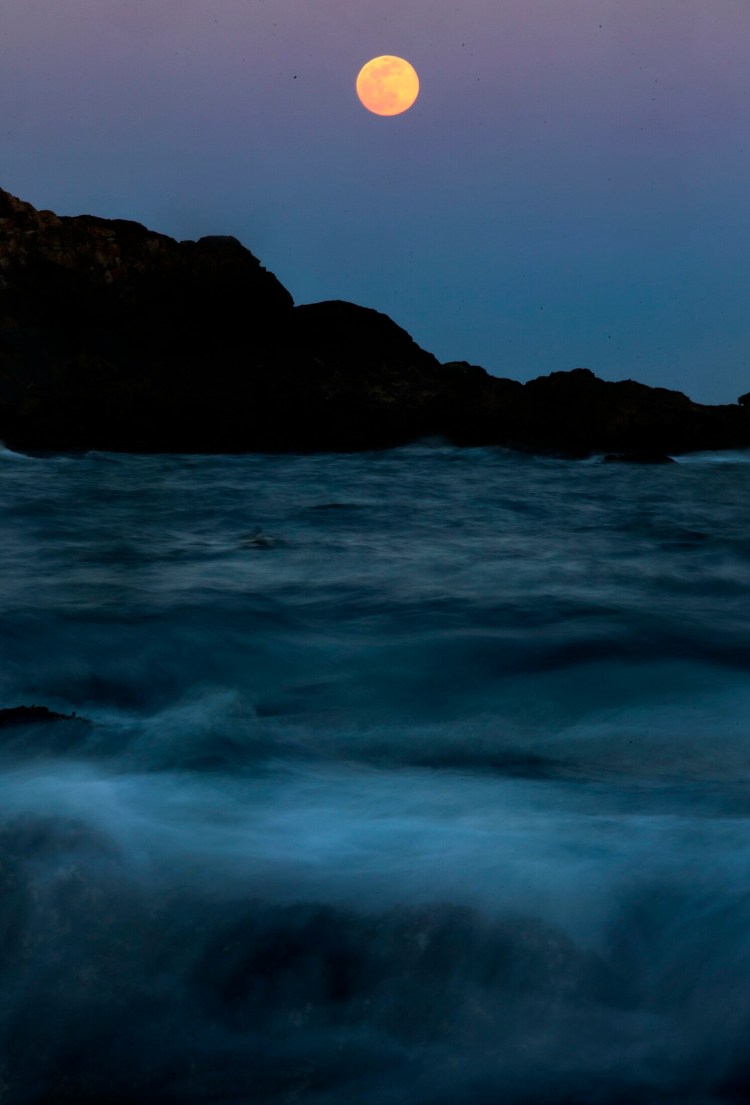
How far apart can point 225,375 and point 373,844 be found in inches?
1070

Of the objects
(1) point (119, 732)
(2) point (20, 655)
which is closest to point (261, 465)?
(2) point (20, 655)

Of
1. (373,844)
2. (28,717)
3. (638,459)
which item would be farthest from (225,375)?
(373,844)

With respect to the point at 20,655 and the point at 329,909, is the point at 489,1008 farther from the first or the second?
the point at 20,655

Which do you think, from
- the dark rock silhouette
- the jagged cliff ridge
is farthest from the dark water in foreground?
the jagged cliff ridge

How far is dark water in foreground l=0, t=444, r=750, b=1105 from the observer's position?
6.20 ft

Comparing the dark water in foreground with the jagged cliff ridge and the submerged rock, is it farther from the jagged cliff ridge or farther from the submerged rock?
the jagged cliff ridge

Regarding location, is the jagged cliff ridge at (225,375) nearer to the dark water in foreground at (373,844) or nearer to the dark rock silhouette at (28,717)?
the dark water in foreground at (373,844)

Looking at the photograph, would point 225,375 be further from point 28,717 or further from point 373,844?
point 373,844

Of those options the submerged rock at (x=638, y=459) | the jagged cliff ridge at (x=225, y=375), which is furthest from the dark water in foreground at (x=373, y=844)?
the jagged cliff ridge at (x=225, y=375)

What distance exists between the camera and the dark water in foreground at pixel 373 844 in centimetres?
189

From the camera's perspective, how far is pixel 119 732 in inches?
151

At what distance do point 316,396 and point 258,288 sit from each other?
7869mm

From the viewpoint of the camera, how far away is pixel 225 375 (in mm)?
28875

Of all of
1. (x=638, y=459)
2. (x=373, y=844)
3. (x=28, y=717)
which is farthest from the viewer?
(x=638, y=459)
